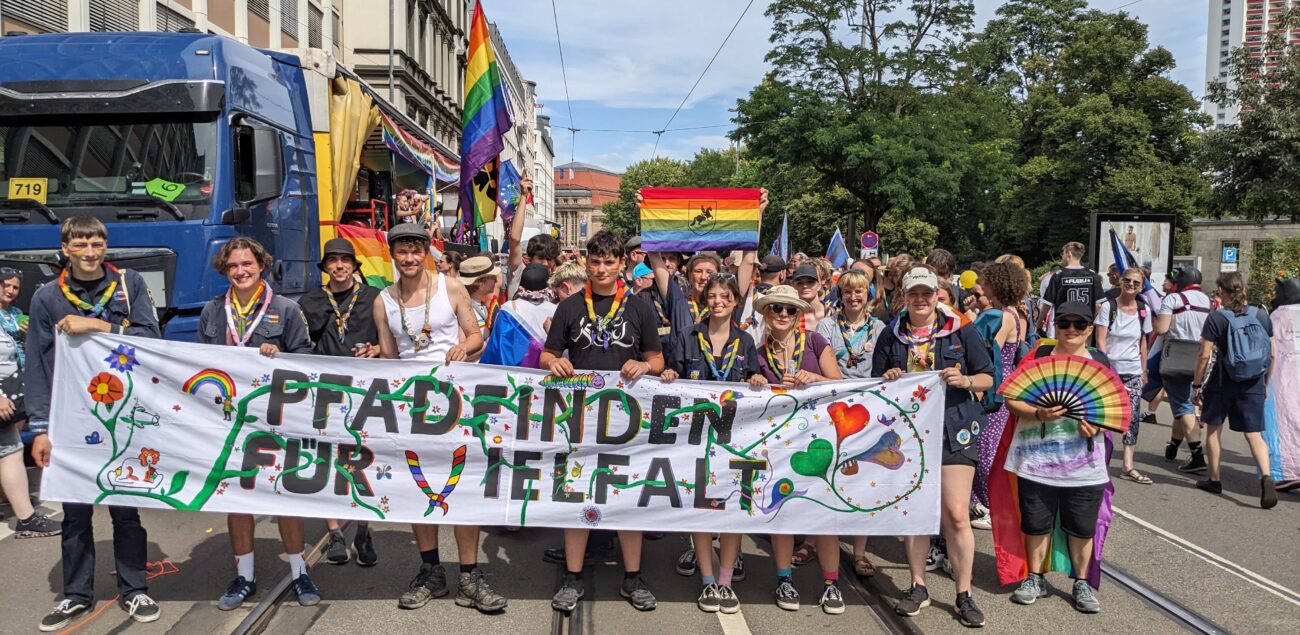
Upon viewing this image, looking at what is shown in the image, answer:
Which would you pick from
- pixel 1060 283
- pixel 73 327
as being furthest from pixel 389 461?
pixel 1060 283

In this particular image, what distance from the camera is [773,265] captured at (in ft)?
25.0

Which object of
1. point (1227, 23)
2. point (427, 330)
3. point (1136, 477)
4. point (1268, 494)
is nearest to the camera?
point (427, 330)

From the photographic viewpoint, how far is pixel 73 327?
458 centimetres

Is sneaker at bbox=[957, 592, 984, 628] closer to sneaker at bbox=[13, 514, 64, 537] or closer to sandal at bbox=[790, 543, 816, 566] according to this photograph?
sandal at bbox=[790, 543, 816, 566]

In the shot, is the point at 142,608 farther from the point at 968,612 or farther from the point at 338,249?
the point at 968,612

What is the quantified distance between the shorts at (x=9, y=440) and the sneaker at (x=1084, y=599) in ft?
21.0

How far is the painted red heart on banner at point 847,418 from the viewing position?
5070mm

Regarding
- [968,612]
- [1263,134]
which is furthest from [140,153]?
[1263,134]

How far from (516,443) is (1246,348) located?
6139mm

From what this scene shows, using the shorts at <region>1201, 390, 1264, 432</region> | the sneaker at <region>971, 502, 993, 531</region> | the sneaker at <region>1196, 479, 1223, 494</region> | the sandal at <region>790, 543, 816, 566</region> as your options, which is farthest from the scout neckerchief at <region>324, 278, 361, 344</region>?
the sneaker at <region>1196, 479, 1223, 494</region>

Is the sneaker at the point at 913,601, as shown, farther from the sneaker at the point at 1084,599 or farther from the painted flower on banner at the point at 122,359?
the painted flower on banner at the point at 122,359

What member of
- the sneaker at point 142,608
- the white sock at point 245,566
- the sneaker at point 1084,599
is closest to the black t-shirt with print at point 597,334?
the white sock at point 245,566

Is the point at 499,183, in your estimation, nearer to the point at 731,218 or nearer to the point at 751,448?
the point at 731,218

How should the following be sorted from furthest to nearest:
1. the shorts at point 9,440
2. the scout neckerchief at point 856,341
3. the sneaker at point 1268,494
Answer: the sneaker at point 1268,494
the shorts at point 9,440
the scout neckerchief at point 856,341
